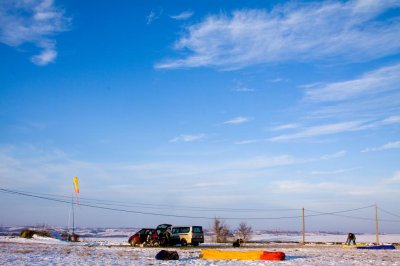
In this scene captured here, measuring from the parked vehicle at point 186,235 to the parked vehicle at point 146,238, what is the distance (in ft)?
5.76

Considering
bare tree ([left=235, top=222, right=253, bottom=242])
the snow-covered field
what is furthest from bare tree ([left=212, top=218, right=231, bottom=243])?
the snow-covered field

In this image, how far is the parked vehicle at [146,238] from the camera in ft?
129

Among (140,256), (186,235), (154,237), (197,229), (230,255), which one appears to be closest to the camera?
(230,255)

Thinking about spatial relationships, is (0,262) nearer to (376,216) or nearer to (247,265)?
(247,265)

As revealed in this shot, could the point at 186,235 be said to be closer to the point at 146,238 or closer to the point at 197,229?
the point at 197,229

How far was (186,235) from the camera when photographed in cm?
4059

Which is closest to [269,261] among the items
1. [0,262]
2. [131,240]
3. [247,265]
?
[247,265]

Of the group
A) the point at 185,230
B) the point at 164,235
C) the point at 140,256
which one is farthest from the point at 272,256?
the point at 185,230

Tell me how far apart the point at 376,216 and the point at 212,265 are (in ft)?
186

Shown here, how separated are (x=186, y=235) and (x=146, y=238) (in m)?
3.99

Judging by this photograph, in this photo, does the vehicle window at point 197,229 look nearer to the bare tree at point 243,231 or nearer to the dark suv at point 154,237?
the dark suv at point 154,237

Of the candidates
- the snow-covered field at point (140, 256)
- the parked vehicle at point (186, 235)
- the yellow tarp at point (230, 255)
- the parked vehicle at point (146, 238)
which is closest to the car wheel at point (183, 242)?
the parked vehicle at point (186, 235)

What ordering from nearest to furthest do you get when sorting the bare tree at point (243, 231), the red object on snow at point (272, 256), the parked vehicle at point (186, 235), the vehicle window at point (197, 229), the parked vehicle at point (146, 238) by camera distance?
1. the red object on snow at point (272, 256)
2. the parked vehicle at point (146, 238)
3. the parked vehicle at point (186, 235)
4. the vehicle window at point (197, 229)
5. the bare tree at point (243, 231)

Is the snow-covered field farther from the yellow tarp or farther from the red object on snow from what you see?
the yellow tarp
